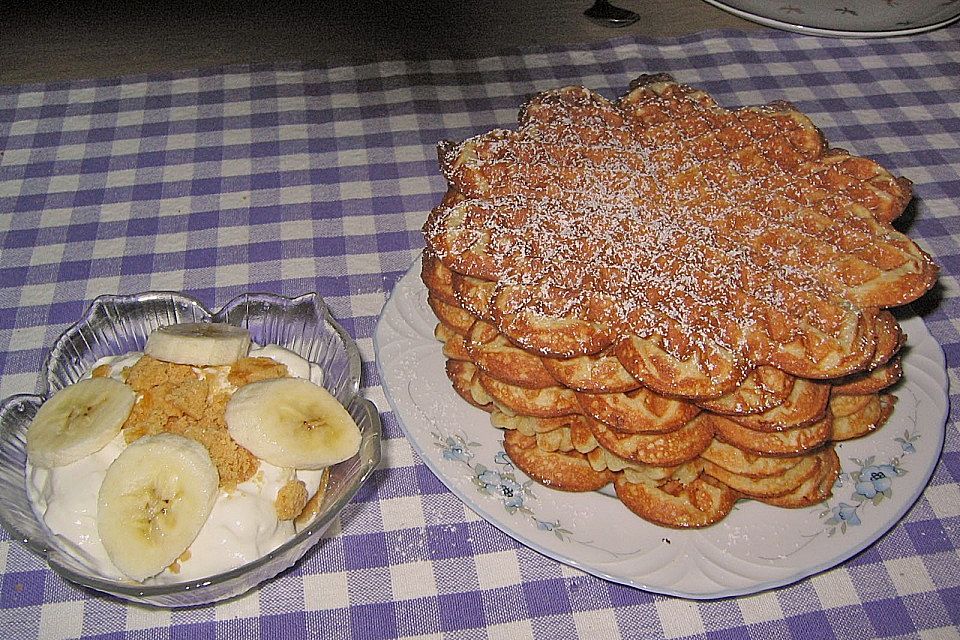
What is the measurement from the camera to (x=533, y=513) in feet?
5.31

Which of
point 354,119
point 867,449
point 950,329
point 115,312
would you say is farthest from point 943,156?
point 115,312

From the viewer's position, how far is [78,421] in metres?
1.53

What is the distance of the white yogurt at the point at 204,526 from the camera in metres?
1.43

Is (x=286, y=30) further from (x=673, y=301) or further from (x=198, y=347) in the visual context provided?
(x=673, y=301)

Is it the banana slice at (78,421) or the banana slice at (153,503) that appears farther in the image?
the banana slice at (78,421)

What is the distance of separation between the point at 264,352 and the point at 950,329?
1793 millimetres

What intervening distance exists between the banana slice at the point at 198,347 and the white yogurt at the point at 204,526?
189 millimetres

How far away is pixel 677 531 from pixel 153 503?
98 cm

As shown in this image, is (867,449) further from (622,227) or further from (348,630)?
(348,630)

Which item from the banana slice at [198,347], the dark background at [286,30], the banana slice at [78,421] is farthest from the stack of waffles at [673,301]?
the dark background at [286,30]

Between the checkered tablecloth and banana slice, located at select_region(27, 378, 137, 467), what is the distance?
0.92ft

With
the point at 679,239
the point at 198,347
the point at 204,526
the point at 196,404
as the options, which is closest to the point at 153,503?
the point at 204,526

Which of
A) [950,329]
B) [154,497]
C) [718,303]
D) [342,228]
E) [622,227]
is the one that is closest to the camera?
[154,497]

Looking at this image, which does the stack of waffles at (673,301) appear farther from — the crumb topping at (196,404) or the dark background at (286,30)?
the dark background at (286,30)
